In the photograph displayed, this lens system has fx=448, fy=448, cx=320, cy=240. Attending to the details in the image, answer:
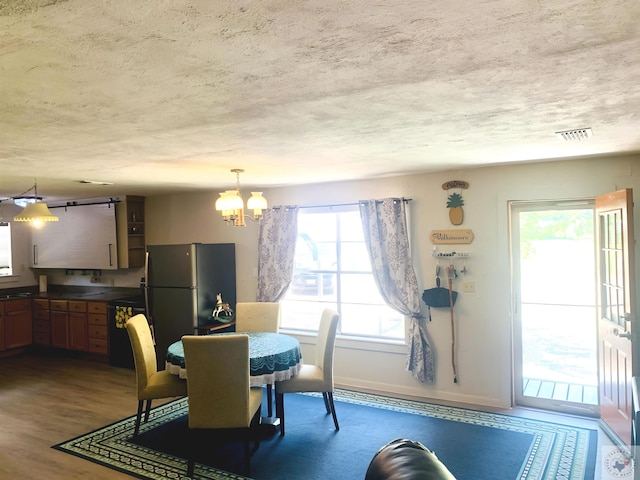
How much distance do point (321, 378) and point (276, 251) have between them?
1.90 meters

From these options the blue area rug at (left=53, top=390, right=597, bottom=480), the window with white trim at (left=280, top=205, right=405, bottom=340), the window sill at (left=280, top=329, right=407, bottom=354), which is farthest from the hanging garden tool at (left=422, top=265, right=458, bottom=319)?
the blue area rug at (left=53, top=390, right=597, bottom=480)

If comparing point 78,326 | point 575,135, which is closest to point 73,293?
point 78,326

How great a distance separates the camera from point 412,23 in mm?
1329

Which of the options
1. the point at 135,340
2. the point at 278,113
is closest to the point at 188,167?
the point at 135,340

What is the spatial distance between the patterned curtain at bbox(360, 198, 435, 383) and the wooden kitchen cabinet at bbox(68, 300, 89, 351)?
439 cm

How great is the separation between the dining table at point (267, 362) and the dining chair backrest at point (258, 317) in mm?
649

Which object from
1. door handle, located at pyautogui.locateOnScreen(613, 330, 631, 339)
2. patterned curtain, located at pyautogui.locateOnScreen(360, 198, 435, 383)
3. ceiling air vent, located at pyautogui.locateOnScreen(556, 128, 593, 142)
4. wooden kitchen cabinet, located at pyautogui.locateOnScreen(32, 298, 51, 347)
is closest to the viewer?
ceiling air vent, located at pyautogui.locateOnScreen(556, 128, 593, 142)

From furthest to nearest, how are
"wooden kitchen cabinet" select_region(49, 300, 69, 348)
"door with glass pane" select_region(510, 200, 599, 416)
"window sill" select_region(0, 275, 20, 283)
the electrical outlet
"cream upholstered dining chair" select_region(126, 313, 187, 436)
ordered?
"window sill" select_region(0, 275, 20, 283) < "wooden kitchen cabinet" select_region(49, 300, 69, 348) < the electrical outlet < "door with glass pane" select_region(510, 200, 599, 416) < "cream upholstered dining chair" select_region(126, 313, 187, 436)

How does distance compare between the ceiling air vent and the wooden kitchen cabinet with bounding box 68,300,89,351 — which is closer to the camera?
the ceiling air vent

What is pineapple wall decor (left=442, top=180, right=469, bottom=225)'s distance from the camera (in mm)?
4418

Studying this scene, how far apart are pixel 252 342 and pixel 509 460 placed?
2250mm

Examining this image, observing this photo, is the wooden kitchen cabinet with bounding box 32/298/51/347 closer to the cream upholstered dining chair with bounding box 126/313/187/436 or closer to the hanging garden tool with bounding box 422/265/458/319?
the cream upholstered dining chair with bounding box 126/313/187/436

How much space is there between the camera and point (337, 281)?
17.2 feet

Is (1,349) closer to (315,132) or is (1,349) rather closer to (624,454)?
(315,132)
